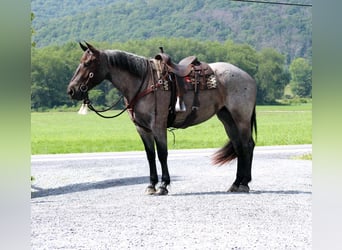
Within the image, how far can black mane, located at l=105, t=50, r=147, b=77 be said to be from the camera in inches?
215

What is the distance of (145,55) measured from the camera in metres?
11.1

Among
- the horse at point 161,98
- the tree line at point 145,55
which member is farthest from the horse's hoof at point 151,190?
the tree line at point 145,55

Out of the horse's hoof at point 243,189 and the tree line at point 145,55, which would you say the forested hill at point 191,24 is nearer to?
the tree line at point 145,55

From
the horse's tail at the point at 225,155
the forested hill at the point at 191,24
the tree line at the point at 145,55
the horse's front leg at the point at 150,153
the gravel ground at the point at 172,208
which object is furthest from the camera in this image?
the forested hill at the point at 191,24

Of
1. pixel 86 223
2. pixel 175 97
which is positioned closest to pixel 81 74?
pixel 175 97

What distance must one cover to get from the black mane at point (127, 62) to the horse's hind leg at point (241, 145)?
107 cm

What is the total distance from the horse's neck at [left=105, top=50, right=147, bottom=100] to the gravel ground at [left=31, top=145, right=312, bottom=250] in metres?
1.17

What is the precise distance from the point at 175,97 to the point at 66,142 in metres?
6.71

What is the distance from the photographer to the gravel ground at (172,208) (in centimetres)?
412

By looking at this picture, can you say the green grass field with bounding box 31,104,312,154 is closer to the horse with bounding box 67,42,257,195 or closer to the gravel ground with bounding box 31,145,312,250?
the gravel ground with bounding box 31,145,312,250

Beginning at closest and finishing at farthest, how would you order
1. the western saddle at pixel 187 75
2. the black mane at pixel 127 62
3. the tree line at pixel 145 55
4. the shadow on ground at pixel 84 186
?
the black mane at pixel 127 62
the western saddle at pixel 187 75
the shadow on ground at pixel 84 186
the tree line at pixel 145 55

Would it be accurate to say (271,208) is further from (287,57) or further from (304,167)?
(287,57)

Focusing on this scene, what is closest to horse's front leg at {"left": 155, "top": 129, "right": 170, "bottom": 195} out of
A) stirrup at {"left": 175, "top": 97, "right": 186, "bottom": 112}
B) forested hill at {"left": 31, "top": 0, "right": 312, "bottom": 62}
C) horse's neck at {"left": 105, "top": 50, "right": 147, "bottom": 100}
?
stirrup at {"left": 175, "top": 97, "right": 186, "bottom": 112}
